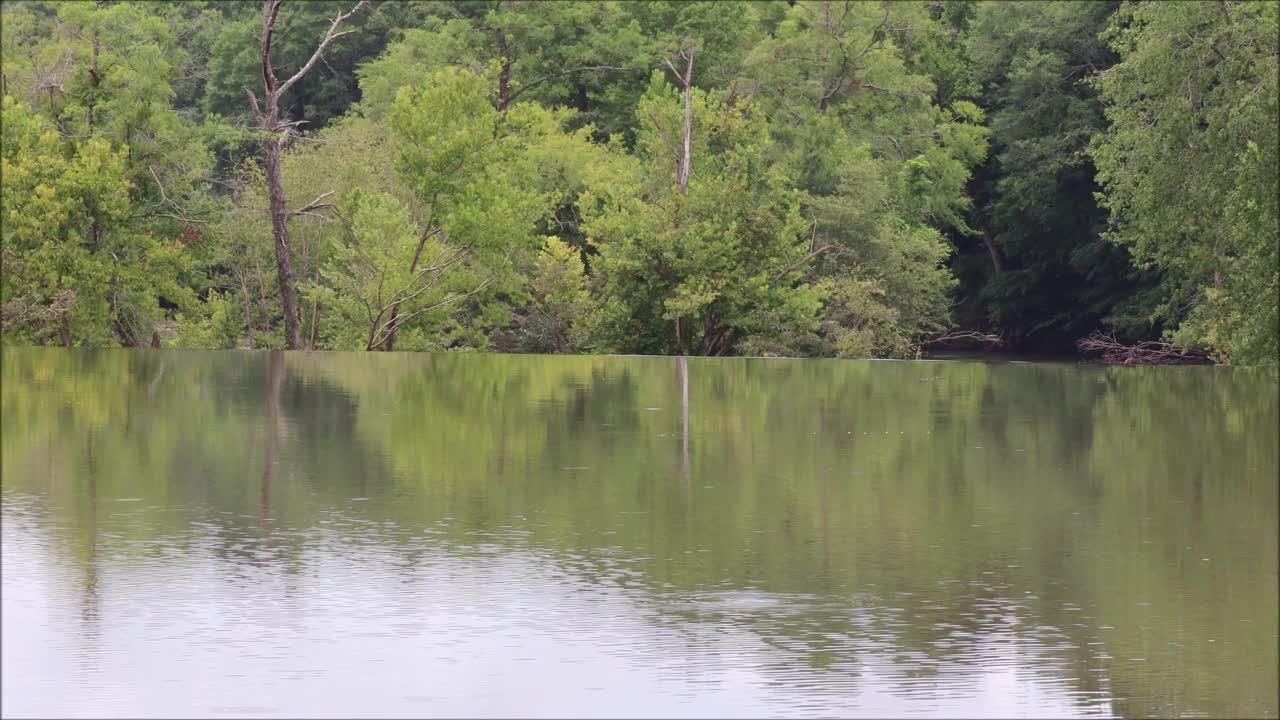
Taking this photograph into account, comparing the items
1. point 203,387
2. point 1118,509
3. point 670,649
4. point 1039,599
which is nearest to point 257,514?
point 670,649

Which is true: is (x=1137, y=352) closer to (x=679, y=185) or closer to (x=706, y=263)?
(x=679, y=185)

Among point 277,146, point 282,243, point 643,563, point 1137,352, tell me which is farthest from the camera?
point 1137,352

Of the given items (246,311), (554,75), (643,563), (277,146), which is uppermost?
(554,75)

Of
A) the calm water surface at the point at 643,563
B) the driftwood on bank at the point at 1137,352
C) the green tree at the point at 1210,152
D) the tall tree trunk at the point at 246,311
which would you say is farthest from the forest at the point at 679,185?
the calm water surface at the point at 643,563

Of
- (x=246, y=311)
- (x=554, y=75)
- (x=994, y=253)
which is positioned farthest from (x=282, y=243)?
(x=994, y=253)

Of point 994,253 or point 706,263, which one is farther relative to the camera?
point 994,253

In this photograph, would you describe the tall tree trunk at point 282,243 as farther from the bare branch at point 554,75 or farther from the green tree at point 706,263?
the bare branch at point 554,75

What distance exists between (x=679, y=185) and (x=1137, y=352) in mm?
19867

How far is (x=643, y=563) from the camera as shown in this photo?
244 inches

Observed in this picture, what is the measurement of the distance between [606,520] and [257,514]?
1601 millimetres

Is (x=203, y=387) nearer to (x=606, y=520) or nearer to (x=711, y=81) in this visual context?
(x=606, y=520)

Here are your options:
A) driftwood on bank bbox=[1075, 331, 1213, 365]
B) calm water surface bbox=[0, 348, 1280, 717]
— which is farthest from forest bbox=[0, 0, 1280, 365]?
calm water surface bbox=[0, 348, 1280, 717]

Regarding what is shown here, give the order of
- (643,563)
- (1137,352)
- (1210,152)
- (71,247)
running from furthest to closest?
(1137,352)
(71,247)
(1210,152)
(643,563)

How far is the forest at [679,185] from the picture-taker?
28922 millimetres
